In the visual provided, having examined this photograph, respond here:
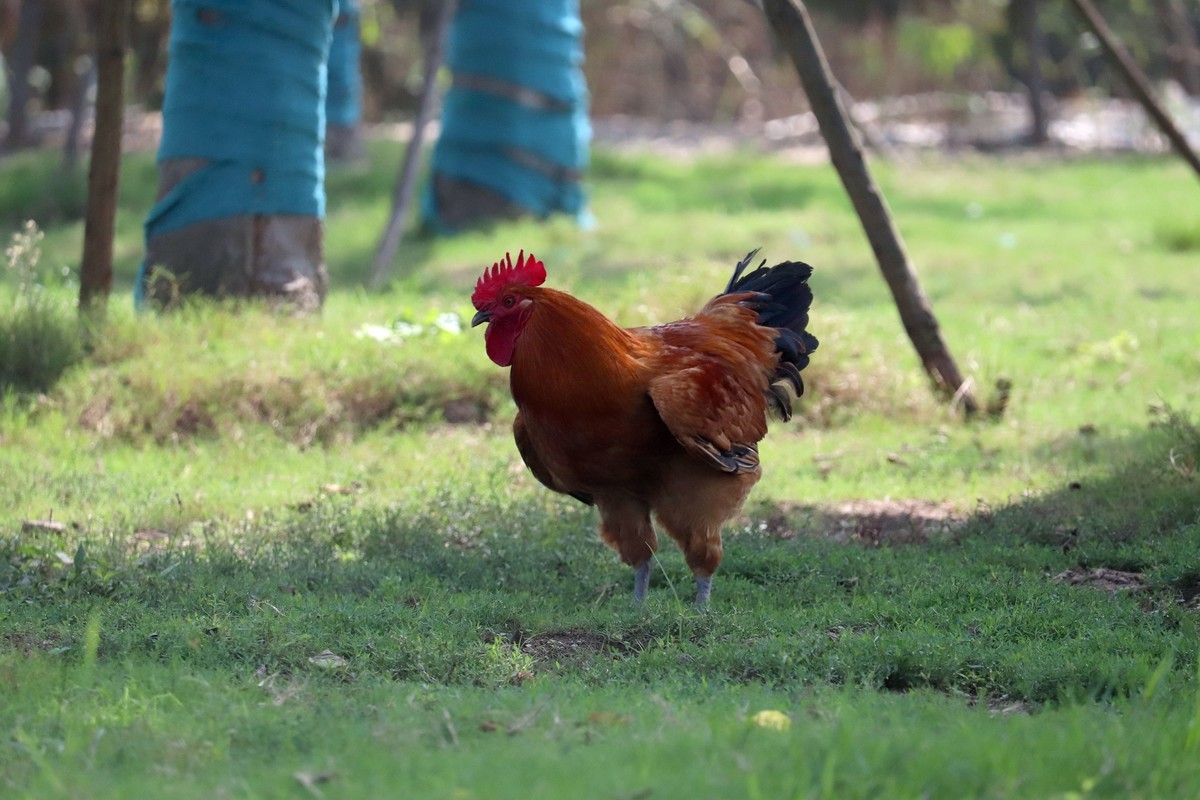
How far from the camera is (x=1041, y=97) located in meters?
20.6

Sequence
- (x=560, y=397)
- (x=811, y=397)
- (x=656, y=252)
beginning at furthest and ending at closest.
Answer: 1. (x=656, y=252)
2. (x=811, y=397)
3. (x=560, y=397)

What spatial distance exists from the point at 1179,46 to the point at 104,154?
14581 millimetres

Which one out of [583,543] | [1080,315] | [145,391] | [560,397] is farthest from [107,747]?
[1080,315]

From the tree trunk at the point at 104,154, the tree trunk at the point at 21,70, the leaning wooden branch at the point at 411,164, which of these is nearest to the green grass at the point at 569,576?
the tree trunk at the point at 104,154

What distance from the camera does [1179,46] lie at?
17688 millimetres

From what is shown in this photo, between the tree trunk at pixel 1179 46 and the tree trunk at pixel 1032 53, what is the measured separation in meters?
1.90

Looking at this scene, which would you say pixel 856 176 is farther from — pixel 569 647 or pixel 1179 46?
pixel 1179 46

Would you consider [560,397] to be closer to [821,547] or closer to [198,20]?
[821,547]

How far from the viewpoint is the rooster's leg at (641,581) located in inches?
219

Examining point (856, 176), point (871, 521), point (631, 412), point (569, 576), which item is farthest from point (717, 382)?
point (856, 176)

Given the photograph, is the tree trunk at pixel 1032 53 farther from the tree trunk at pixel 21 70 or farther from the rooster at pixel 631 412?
the rooster at pixel 631 412

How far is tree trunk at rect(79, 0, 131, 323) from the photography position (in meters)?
8.30

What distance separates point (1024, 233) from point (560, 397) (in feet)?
33.7

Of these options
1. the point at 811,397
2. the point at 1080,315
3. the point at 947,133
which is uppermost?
the point at 947,133
